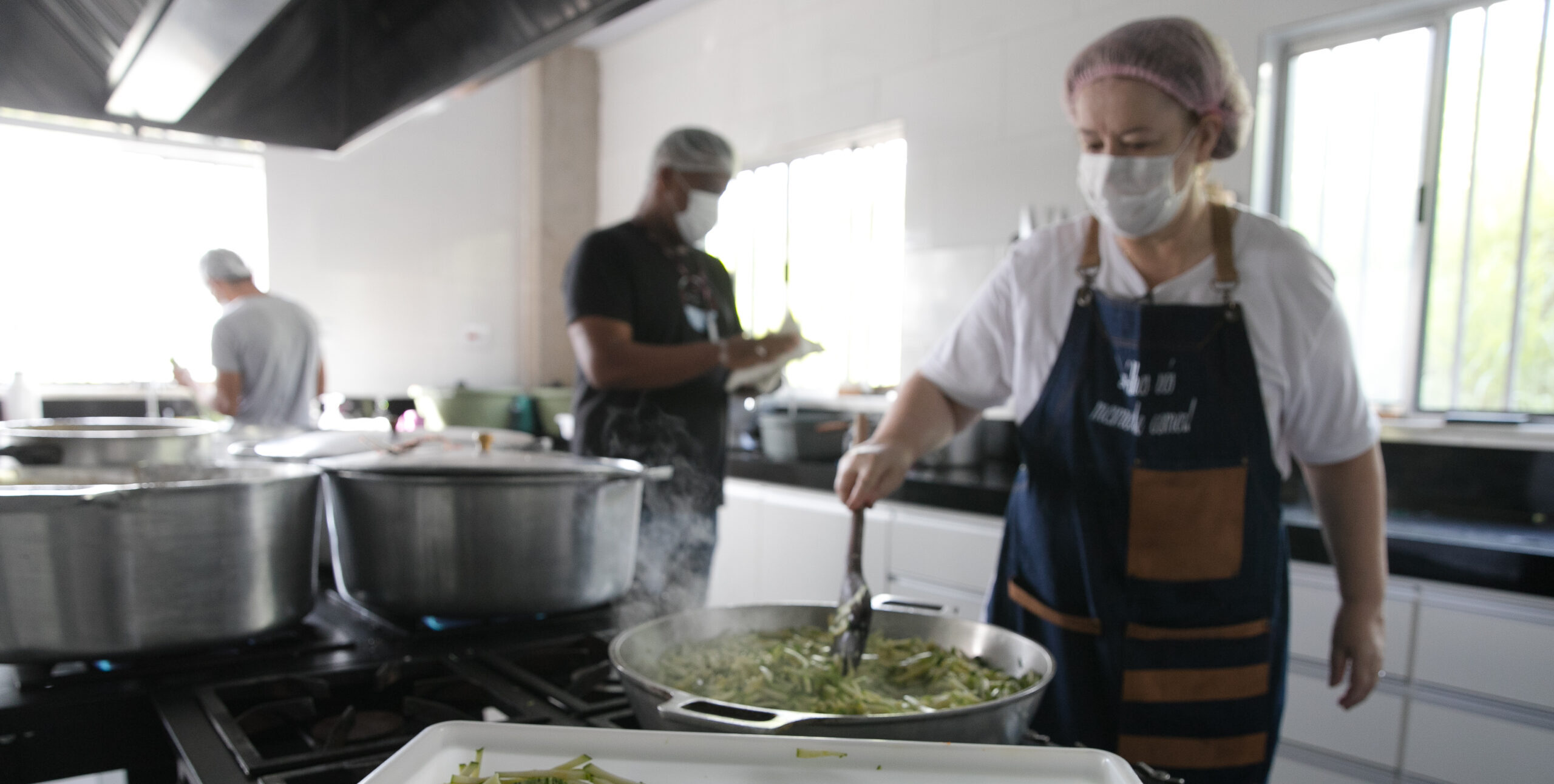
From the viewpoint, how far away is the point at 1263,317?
1.28 m

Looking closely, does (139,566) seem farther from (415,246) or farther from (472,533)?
(415,246)

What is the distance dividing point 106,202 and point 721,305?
3.83m

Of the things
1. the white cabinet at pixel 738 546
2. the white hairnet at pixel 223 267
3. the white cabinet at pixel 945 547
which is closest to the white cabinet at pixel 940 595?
the white cabinet at pixel 945 547

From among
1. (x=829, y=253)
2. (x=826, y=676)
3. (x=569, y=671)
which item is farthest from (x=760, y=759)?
(x=829, y=253)

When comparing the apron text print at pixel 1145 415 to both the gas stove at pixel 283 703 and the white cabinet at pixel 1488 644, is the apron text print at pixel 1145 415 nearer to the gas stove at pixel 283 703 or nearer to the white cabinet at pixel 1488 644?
the gas stove at pixel 283 703

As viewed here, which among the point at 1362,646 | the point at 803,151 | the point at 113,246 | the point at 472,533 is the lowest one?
the point at 1362,646

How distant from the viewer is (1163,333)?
1.30m

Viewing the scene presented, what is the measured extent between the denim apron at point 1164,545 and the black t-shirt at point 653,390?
0.90 meters

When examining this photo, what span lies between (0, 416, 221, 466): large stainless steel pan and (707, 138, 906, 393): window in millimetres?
2208

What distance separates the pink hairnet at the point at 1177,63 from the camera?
1.22 m

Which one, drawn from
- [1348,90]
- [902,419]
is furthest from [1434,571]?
[1348,90]

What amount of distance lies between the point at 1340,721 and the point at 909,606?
1.43 m

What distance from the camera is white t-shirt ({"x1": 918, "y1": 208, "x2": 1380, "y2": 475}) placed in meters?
1.28

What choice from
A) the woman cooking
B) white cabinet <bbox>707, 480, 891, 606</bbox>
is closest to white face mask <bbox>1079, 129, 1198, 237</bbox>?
the woman cooking
